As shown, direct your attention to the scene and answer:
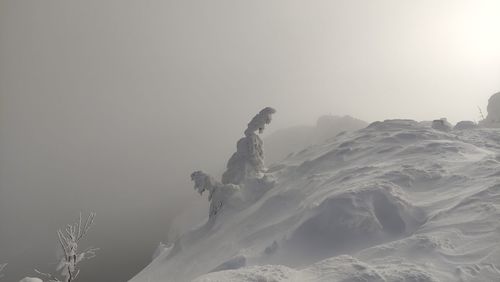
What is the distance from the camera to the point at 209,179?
1766 cm

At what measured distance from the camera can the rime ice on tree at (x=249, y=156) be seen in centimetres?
1880

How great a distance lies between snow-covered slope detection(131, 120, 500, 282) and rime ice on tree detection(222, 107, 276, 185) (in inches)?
41.9

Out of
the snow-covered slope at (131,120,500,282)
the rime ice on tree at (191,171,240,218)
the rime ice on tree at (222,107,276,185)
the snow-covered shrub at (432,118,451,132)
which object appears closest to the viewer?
the snow-covered slope at (131,120,500,282)

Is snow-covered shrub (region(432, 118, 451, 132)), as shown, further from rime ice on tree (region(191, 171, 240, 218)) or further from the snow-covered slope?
rime ice on tree (region(191, 171, 240, 218))

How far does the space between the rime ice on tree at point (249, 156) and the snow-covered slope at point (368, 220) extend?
1065 millimetres

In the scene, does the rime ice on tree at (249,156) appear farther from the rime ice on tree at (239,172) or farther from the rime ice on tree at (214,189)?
the rime ice on tree at (214,189)

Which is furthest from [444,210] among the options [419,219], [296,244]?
[296,244]

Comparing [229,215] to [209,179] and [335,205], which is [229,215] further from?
[335,205]

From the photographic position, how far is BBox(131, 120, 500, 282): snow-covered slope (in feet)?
22.9

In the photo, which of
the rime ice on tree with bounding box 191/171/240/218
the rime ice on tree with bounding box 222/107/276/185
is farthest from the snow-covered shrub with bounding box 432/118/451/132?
the rime ice on tree with bounding box 191/171/240/218

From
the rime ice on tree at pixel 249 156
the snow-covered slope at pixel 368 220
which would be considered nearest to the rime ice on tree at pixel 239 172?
the rime ice on tree at pixel 249 156

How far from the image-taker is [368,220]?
10094 millimetres

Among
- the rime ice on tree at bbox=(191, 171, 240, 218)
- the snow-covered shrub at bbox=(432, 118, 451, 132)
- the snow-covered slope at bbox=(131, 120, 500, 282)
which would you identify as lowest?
the snow-covered slope at bbox=(131, 120, 500, 282)

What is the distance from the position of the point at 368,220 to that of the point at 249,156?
A: 32.3ft
